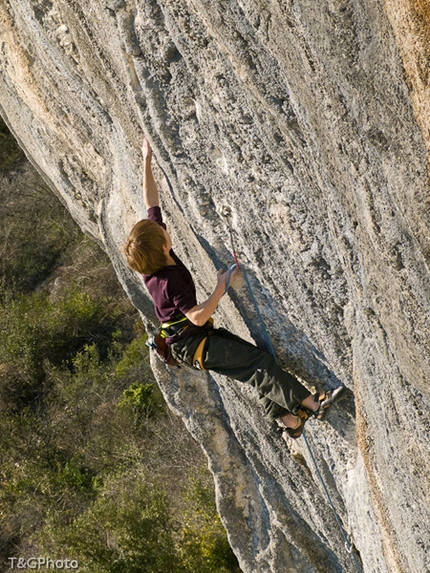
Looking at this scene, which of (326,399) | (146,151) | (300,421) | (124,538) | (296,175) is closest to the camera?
(296,175)

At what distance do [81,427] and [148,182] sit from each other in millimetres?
10148

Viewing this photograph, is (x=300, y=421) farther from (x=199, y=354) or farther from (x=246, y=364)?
(x=199, y=354)

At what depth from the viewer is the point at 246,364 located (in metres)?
4.43

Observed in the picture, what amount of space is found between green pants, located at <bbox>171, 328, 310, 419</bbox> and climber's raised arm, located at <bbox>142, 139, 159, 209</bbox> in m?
0.91

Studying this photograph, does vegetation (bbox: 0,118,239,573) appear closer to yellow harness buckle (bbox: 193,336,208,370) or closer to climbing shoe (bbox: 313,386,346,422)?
climbing shoe (bbox: 313,386,346,422)

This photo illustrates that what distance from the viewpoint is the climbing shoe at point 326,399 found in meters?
4.32

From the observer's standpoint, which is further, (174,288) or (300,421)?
(300,421)

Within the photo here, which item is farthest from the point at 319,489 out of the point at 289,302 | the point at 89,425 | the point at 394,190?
the point at 89,425

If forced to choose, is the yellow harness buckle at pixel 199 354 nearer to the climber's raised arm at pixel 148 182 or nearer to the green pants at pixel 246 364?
the green pants at pixel 246 364

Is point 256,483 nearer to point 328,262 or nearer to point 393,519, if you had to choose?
point 393,519

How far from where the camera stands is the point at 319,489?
5777mm

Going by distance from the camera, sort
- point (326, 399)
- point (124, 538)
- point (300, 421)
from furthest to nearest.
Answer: point (124, 538)
point (300, 421)
point (326, 399)

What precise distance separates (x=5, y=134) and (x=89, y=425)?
341 inches

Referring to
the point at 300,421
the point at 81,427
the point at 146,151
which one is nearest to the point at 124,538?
the point at 81,427
